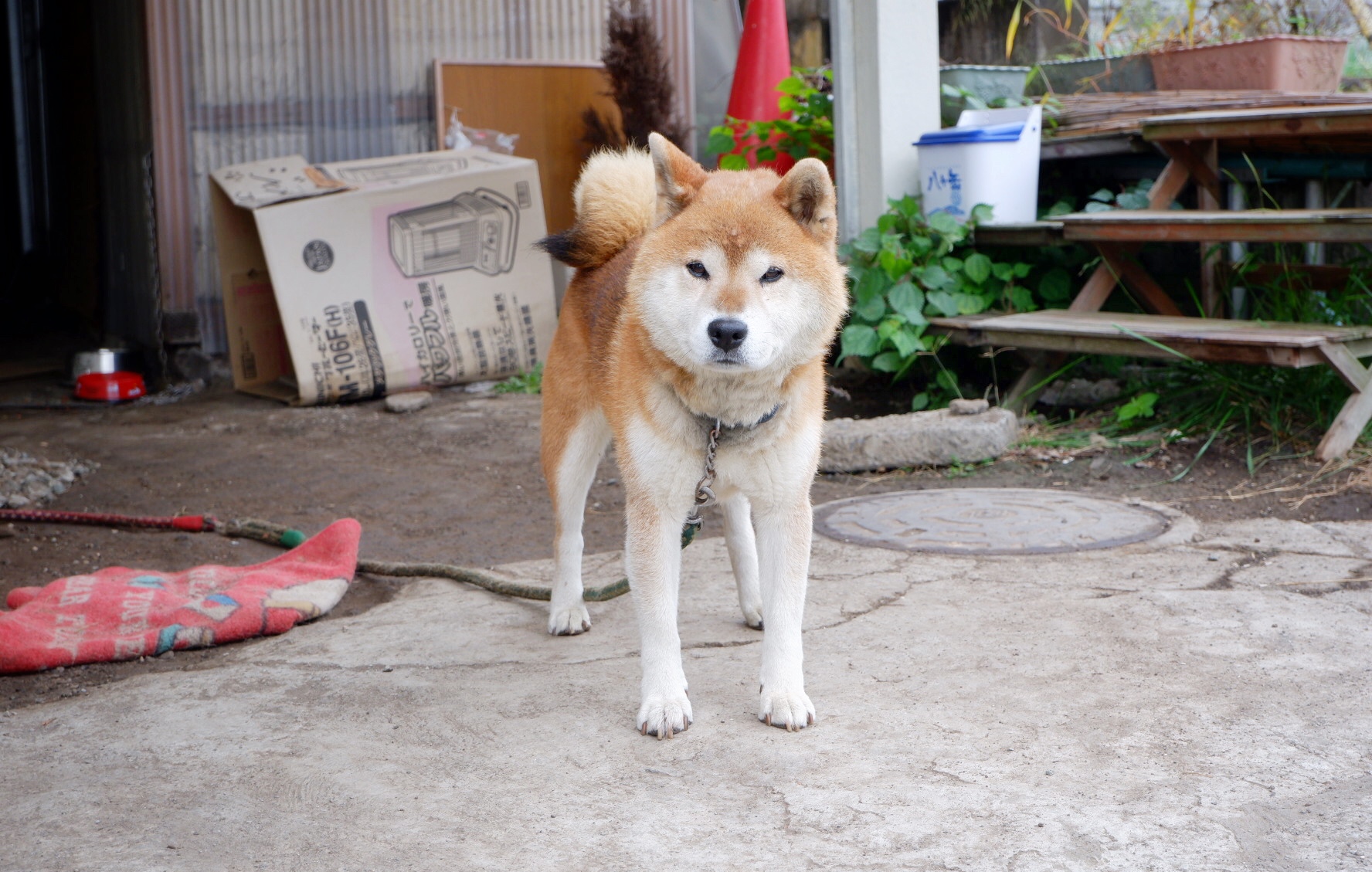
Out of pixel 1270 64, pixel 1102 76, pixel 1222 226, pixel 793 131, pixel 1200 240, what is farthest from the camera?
pixel 1102 76

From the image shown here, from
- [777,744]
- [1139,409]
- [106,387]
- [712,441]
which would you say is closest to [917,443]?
[1139,409]

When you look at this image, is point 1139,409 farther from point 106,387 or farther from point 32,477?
point 106,387

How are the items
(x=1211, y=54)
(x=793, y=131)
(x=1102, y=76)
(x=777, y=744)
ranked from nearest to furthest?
1. (x=777, y=744)
2. (x=793, y=131)
3. (x=1211, y=54)
4. (x=1102, y=76)

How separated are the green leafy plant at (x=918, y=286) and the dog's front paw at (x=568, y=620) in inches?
107

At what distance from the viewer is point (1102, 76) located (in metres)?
7.45

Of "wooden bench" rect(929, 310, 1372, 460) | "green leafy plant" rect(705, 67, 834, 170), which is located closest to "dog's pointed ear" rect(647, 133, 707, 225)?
"wooden bench" rect(929, 310, 1372, 460)

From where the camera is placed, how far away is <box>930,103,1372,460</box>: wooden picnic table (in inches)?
175

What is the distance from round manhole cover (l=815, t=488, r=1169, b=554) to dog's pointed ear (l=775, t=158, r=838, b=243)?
1527mm

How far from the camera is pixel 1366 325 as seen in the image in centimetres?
459

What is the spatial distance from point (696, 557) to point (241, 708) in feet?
5.31

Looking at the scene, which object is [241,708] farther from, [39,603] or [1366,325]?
[1366,325]

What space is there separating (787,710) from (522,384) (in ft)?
15.9

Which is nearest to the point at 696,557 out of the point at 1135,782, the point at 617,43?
the point at 1135,782

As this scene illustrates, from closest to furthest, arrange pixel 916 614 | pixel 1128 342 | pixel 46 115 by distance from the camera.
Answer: pixel 916 614 → pixel 1128 342 → pixel 46 115
